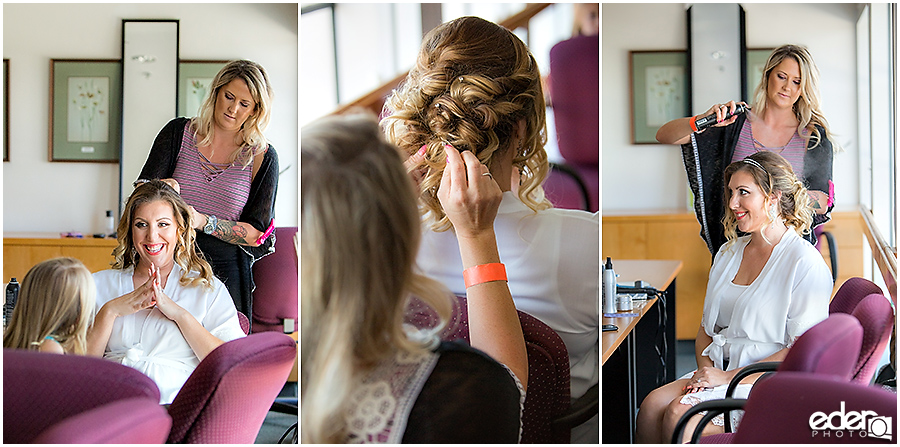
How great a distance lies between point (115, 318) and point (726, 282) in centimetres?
203

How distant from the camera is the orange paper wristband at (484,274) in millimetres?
2289

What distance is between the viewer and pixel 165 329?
2.35 metres

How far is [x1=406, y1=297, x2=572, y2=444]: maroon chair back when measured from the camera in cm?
230

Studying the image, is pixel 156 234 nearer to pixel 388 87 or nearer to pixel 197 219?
pixel 197 219

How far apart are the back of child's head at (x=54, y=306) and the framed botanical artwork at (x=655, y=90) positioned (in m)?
1.93

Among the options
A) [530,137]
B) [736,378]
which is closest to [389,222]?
[530,137]

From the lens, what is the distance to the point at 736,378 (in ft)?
7.57

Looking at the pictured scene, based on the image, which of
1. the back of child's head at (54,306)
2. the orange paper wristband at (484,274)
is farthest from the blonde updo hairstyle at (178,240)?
the orange paper wristband at (484,274)

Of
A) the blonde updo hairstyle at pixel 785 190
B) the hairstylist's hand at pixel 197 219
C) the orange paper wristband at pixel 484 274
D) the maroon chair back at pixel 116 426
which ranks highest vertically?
the blonde updo hairstyle at pixel 785 190

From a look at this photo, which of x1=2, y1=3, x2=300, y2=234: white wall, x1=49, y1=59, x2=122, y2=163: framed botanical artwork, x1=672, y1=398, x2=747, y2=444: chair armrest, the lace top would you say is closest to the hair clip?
x1=672, y1=398, x2=747, y2=444: chair armrest

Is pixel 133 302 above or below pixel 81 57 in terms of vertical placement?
below

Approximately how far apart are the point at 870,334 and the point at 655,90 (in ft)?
3.40

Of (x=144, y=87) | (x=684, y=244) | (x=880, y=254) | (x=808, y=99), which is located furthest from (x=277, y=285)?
(x=880, y=254)

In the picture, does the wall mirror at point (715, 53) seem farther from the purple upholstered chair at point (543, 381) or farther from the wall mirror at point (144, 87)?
the wall mirror at point (144, 87)
